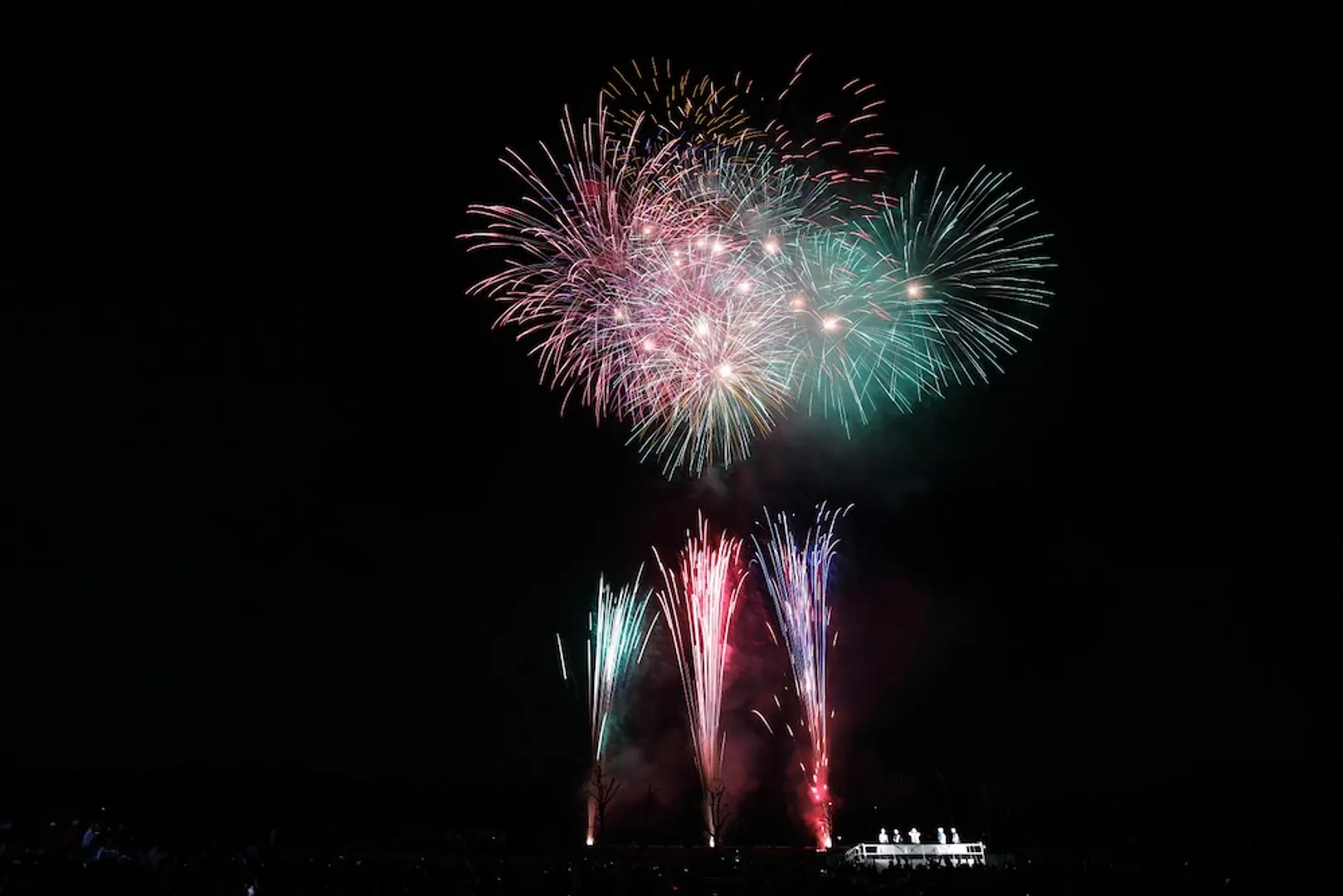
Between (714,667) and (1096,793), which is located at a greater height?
(714,667)

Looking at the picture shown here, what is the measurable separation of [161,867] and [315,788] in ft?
166

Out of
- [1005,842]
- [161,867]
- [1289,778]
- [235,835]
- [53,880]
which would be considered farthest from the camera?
[1289,778]

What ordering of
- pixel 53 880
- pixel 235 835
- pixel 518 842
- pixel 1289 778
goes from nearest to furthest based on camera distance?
pixel 53 880 < pixel 518 842 < pixel 235 835 < pixel 1289 778

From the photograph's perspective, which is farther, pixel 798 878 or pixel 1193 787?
pixel 1193 787

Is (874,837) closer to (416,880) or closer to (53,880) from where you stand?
(416,880)

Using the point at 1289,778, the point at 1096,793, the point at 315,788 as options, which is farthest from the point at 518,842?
the point at 1289,778

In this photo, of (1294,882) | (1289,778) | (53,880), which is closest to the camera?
(53,880)

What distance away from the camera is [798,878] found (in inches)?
625

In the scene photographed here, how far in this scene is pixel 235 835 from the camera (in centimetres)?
4778

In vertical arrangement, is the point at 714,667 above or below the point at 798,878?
above

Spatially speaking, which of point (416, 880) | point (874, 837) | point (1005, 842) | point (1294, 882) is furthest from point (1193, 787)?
point (416, 880)

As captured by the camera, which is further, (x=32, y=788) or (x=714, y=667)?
(x=32, y=788)

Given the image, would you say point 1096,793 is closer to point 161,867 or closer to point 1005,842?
point 1005,842

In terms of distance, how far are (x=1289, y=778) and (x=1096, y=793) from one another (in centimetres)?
1188
